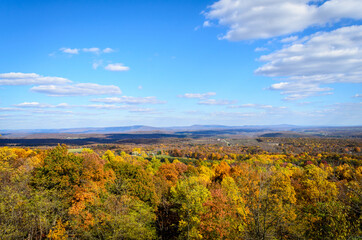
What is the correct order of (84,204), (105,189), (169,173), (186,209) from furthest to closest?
(169,173)
(105,189)
(186,209)
(84,204)

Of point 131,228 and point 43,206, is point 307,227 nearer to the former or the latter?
point 131,228

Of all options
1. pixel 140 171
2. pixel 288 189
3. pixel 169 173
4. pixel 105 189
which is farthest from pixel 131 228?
pixel 169 173

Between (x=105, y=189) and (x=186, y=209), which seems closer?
(x=186, y=209)

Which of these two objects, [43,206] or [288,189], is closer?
[43,206]

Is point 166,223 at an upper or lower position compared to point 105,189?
lower

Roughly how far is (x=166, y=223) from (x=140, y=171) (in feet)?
28.7

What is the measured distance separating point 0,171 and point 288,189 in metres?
46.5

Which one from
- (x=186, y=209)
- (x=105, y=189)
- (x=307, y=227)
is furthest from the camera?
(x=105, y=189)

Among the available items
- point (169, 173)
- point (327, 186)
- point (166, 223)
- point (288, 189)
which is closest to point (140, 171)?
point (166, 223)

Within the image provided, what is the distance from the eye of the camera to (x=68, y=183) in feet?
90.8

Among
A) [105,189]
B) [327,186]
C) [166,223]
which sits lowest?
[166,223]

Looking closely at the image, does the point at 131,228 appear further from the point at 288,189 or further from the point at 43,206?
the point at 288,189

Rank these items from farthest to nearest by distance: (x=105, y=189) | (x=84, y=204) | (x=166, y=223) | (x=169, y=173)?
(x=169, y=173) < (x=166, y=223) < (x=105, y=189) < (x=84, y=204)

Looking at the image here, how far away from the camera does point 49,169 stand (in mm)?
27812
